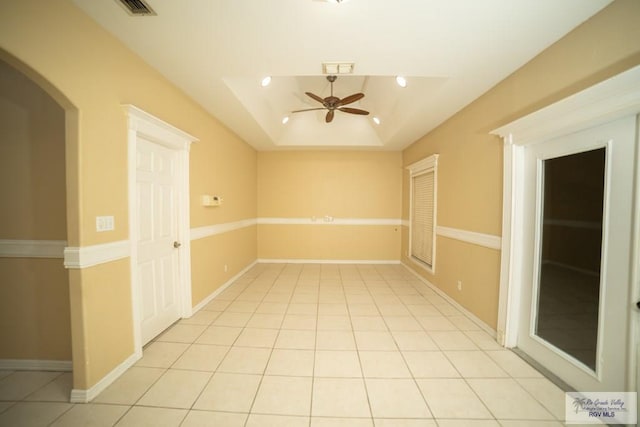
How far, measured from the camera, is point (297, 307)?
3357 mm

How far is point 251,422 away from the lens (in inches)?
61.6

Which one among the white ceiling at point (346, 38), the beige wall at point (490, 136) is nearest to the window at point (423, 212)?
the beige wall at point (490, 136)

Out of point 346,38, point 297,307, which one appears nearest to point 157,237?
point 297,307

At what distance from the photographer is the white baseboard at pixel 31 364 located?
6.64ft

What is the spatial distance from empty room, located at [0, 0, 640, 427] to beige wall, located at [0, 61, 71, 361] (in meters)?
0.02

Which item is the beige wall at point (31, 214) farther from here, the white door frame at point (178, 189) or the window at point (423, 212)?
the window at point (423, 212)

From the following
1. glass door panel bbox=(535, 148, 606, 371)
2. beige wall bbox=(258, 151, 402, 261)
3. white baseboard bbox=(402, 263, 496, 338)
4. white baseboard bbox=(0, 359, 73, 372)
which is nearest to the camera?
glass door panel bbox=(535, 148, 606, 371)

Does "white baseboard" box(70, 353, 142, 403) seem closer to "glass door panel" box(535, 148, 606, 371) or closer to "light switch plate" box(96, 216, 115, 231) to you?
"light switch plate" box(96, 216, 115, 231)

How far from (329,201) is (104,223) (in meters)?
4.49

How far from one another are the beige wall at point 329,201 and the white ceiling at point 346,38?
108 inches

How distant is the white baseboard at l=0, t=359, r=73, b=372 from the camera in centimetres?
203

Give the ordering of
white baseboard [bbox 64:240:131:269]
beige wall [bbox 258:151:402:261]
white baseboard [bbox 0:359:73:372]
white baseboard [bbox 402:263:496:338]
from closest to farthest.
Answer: white baseboard [bbox 64:240:131:269], white baseboard [bbox 0:359:73:372], white baseboard [bbox 402:263:496:338], beige wall [bbox 258:151:402:261]

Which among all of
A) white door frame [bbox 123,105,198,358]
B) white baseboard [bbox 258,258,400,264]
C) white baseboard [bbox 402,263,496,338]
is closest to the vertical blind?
white baseboard [bbox 402,263,496,338]

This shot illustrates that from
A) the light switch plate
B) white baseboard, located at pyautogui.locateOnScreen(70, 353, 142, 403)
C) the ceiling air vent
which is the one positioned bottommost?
white baseboard, located at pyautogui.locateOnScreen(70, 353, 142, 403)
